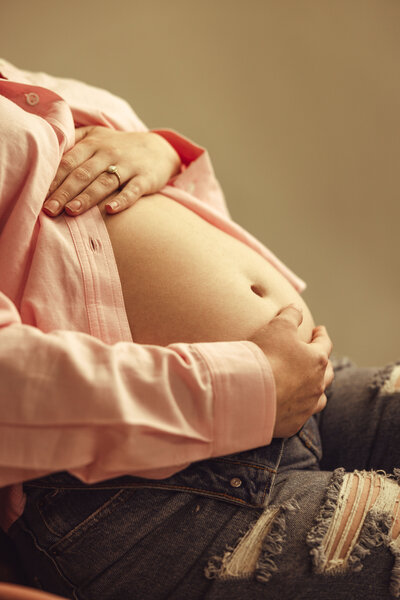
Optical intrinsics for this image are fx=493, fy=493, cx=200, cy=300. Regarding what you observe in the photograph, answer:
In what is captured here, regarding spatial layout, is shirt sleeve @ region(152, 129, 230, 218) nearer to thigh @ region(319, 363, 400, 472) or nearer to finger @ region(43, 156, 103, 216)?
finger @ region(43, 156, 103, 216)

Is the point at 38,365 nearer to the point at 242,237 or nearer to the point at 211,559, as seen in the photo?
the point at 211,559

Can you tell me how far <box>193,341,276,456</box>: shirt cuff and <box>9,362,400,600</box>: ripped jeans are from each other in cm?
6

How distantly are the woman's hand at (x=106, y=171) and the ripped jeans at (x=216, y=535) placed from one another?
1.17 ft

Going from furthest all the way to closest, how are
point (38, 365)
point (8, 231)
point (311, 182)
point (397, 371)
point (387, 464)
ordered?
1. point (311, 182)
2. point (397, 371)
3. point (387, 464)
4. point (8, 231)
5. point (38, 365)

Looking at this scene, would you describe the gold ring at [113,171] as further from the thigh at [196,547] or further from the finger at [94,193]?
the thigh at [196,547]

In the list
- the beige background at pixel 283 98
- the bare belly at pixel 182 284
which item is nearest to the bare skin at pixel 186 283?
the bare belly at pixel 182 284

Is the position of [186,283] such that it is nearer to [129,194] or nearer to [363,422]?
[129,194]

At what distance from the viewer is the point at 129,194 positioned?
73cm

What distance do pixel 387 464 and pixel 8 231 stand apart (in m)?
0.61

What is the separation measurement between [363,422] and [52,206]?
1.83 ft

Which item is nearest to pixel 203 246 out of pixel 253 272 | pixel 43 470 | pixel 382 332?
pixel 253 272

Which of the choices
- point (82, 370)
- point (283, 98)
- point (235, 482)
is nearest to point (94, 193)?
point (82, 370)

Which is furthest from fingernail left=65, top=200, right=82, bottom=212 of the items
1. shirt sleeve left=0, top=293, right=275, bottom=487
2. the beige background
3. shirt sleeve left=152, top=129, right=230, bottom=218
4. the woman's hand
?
the beige background

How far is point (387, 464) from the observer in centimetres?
71
